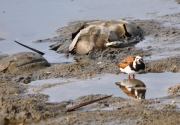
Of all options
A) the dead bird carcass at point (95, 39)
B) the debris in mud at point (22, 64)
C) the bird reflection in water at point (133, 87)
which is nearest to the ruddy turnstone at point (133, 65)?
the bird reflection in water at point (133, 87)

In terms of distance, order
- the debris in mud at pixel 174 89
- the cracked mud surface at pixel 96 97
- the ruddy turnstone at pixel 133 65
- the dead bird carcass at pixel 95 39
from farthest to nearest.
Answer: the dead bird carcass at pixel 95 39 < the ruddy turnstone at pixel 133 65 < the debris in mud at pixel 174 89 < the cracked mud surface at pixel 96 97

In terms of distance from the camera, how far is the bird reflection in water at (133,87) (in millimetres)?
6911

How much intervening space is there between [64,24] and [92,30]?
2.82m

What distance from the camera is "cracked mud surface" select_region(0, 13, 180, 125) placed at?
6.01 metres

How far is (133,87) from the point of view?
7305 mm

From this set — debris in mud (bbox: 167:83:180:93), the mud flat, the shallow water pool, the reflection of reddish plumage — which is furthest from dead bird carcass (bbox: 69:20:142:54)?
debris in mud (bbox: 167:83:180:93)

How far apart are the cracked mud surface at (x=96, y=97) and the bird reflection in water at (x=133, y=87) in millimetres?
287

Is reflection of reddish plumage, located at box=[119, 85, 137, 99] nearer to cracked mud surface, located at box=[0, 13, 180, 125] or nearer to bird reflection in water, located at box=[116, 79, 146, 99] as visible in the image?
bird reflection in water, located at box=[116, 79, 146, 99]

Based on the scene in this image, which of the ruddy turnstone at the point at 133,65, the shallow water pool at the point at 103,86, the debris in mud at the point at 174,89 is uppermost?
the ruddy turnstone at the point at 133,65

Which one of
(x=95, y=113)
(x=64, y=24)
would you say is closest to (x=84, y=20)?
(x=64, y=24)

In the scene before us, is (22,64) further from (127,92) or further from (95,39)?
(127,92)

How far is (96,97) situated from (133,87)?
73 cm

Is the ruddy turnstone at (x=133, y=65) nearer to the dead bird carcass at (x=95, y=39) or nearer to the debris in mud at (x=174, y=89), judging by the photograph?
the debris in mud at (x=174, y=89)

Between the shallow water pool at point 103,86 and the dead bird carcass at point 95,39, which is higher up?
the dead bird carcass at point 95,39
